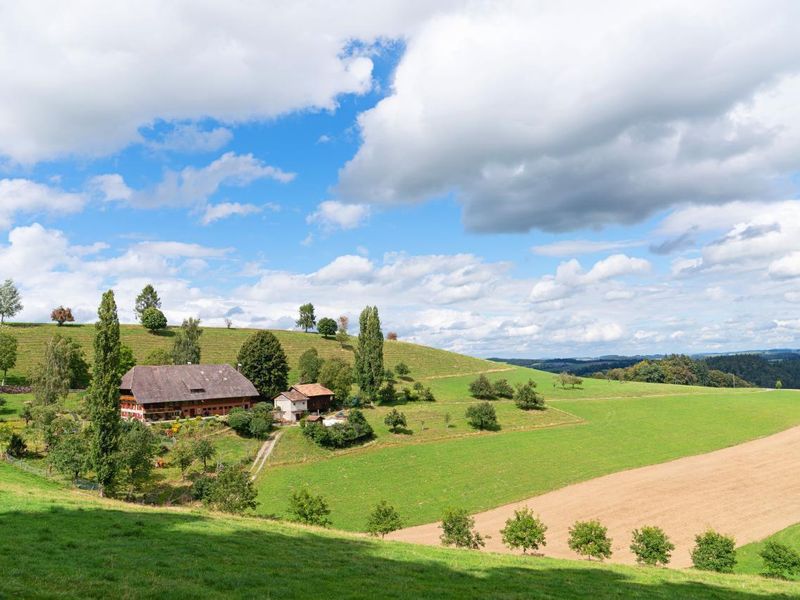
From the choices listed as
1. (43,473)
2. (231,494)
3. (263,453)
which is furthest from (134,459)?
(263,453)

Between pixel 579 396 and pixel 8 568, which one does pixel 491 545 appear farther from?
pixel 579 396

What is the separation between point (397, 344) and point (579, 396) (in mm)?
64523

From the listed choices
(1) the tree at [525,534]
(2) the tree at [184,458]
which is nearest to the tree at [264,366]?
(2) the tree at [184,458]

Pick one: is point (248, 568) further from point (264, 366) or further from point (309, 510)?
point (264, 366)

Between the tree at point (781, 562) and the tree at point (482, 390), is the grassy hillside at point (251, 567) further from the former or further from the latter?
the tree at point (482, 390)

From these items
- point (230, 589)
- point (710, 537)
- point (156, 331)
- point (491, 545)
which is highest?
point (156, 331)

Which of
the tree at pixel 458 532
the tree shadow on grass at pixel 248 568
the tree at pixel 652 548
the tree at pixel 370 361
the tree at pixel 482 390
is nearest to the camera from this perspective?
the tree shadow on grass at pixel 248 568

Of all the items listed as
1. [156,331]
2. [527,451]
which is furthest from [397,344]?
[527,451]

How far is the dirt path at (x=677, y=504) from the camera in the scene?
47.8 m

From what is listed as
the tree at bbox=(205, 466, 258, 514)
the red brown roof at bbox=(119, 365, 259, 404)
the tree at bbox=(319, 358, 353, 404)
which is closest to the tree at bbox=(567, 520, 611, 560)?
the tree at bbox=(205, 466, 258, 514)

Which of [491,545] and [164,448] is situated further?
[164,448]

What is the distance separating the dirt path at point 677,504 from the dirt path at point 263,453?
24.5 meters

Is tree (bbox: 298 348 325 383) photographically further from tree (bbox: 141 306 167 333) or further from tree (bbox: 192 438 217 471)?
tree (bbox: 141 306 167 333)

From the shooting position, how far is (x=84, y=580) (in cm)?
1427
